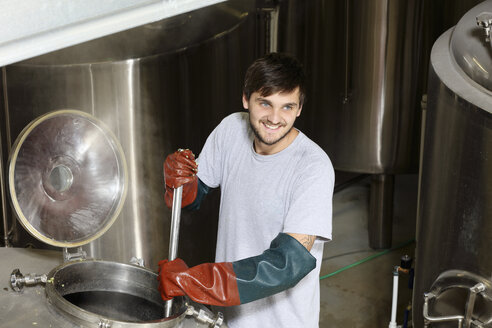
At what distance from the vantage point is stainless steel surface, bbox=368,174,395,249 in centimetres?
380

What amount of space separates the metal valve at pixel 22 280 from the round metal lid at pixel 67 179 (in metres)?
0.10

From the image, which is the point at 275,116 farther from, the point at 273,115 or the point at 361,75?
the point at 361,75

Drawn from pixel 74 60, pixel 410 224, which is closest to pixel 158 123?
pixel 74 60

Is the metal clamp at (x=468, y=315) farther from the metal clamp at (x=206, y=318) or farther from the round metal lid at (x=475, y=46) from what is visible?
the metal clamp at (x=206, y=318)

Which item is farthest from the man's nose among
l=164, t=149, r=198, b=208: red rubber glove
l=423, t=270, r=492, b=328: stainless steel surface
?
l=423, t=270, r=492, b=328: stainless steel surface

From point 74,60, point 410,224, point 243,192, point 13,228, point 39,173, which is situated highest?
point 74,60

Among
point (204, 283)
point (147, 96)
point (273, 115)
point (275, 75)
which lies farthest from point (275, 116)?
point (147, 96)

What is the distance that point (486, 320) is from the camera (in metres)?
1.66

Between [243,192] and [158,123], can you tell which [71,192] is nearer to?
[243,192]

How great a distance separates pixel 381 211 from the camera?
386 centimetres

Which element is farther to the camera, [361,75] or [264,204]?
[361,75]

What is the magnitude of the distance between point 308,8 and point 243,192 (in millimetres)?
2180

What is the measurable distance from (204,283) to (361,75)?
2459mm

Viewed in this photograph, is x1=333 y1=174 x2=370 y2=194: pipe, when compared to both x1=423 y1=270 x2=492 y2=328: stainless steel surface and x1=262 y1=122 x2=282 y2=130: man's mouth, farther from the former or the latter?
x1=262 y1=122 x2=282 y2=130: man's mouth
